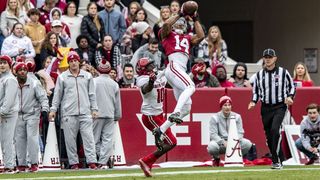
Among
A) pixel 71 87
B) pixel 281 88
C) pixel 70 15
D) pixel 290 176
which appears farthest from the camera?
pixel 70 15

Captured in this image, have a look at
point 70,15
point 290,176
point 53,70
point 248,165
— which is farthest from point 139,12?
point 290,176

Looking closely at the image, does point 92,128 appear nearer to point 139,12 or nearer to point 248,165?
point 248,165

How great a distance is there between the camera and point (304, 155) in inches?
961

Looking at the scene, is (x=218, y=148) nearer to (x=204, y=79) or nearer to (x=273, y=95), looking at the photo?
(x=204, y=79)

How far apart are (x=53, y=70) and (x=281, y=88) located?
539cm

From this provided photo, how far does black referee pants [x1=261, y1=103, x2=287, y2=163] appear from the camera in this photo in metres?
21.6

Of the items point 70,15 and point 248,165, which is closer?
point 248,165

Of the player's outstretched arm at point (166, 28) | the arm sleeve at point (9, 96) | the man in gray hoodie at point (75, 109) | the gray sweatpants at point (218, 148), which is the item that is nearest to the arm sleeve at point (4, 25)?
the man in gray hoodie at point (75, 109)

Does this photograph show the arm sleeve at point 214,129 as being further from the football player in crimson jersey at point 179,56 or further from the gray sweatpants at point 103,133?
the football player in crimson jersey at point 179,56

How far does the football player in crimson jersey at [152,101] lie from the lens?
66.0 feet

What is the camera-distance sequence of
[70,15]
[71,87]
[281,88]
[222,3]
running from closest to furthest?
[281,88] < [71,87] < [70,15] < [222,3]

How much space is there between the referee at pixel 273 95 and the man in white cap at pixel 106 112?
3210mm

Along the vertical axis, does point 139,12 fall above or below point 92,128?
above

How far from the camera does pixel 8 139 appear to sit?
22453 mm
